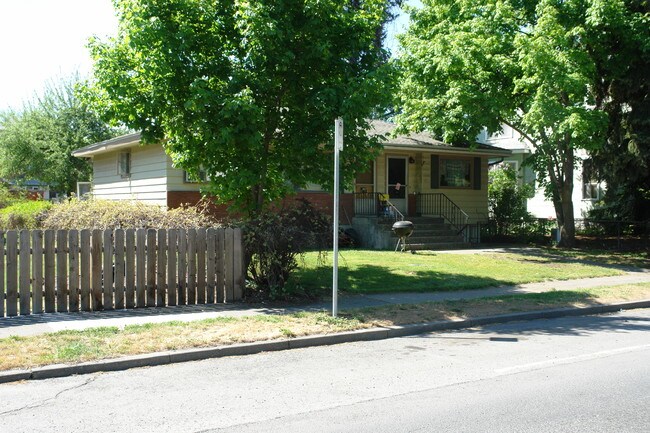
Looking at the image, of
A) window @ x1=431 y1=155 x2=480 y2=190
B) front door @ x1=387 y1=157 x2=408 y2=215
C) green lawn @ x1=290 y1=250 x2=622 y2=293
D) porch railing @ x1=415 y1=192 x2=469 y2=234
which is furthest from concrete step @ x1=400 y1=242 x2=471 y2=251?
window @ x1=431 y1=155 x2=480 y2=190

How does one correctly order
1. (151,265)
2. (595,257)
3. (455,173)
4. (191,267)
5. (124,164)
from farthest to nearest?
(455,173), (124,164), (595,257), (191,267), (151,265)

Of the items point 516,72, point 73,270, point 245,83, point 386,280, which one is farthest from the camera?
point 516,72

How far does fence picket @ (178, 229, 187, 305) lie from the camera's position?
9.94m

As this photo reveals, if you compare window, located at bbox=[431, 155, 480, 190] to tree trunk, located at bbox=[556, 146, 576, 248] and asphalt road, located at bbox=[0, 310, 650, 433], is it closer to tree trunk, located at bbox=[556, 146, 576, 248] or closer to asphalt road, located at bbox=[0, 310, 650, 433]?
tree trunk, located at bbox=[556, 146, 576, 248]

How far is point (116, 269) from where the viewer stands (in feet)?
30.9

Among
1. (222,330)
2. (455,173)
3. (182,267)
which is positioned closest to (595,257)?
(455,173)

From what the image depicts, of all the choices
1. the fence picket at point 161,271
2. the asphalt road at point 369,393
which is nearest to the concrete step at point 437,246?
the fence picket at point 161,271

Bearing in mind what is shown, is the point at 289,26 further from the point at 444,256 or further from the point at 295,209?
the point at 444,256

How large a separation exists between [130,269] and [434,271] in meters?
7.61

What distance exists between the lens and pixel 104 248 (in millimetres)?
9359

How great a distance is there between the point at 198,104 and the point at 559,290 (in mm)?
8368

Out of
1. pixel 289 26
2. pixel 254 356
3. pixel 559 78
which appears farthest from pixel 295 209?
pixel 559 78

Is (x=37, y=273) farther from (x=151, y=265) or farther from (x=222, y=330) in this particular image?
(x=222, y=330)

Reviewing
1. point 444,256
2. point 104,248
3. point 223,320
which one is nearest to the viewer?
point 223,320
